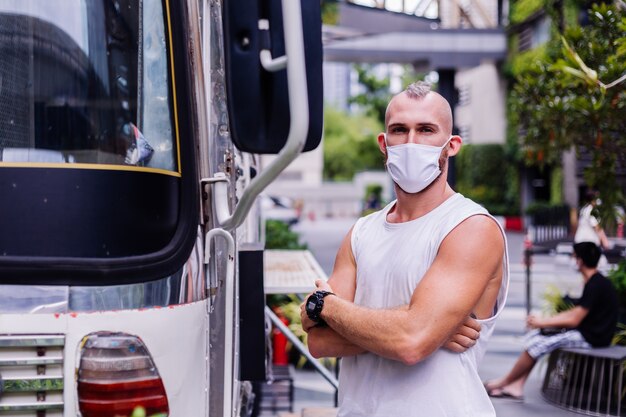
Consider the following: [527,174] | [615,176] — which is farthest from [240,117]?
[527,174]

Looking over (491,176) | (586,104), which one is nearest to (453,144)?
(586,104)

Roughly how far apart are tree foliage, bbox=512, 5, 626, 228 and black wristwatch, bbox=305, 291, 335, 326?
334 centimetres

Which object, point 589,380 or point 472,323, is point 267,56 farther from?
point 589,380

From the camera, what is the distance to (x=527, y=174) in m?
30.7

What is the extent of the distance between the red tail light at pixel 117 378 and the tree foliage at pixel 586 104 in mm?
3940

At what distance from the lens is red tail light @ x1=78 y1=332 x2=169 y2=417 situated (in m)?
2.09

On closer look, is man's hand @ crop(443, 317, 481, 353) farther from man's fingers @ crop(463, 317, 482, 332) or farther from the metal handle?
the metal handle

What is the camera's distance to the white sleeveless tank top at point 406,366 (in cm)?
240

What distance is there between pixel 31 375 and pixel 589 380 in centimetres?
613

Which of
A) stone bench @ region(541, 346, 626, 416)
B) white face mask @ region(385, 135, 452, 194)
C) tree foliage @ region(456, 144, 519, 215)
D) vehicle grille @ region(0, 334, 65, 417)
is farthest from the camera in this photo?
tree foliage @ region(456, 144, 519, 215)

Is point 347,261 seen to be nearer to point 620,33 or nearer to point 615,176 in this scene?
point 620,33

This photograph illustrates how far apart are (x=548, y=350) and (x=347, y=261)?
4.93 meters

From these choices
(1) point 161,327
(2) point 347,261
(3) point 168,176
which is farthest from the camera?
(2) point 347,261

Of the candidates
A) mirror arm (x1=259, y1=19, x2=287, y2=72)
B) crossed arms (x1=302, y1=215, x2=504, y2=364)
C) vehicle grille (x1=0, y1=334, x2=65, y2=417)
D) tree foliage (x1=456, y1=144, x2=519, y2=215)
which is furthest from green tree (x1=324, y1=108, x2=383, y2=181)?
vehicle grille (x1=0, y1=334, x2=65, y2=417)
